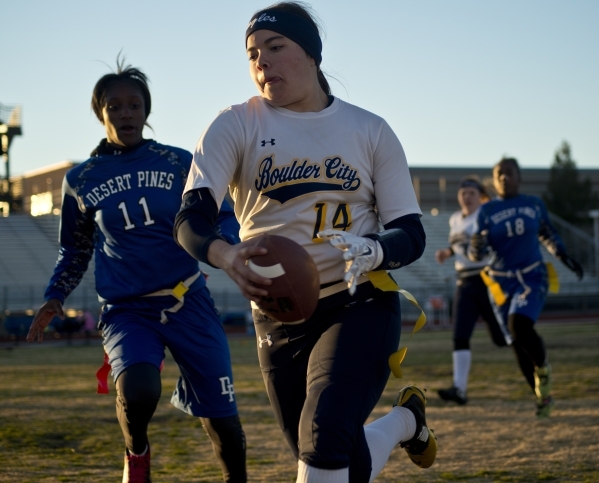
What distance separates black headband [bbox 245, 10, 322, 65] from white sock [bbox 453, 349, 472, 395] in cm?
623

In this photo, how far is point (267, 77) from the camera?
145 inches

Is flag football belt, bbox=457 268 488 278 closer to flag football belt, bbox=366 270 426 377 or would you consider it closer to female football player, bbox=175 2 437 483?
female football player, bbox=175 2 437 483

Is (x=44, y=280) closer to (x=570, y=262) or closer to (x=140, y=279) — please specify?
(x=570, y=262)

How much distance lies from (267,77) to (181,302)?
64.9 inches

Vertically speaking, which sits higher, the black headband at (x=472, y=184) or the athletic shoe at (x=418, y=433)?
the black headband at (x=472, y=184)

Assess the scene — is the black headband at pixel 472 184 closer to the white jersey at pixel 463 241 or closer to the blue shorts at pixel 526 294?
the white jersey at pixel 463 241

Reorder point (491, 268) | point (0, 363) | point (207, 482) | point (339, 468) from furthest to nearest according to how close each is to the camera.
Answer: point (0, 363) → point (491, 268) → point (207, 482) → point (339, 468)

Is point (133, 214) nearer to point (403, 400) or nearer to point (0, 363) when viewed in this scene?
point (403, 400)

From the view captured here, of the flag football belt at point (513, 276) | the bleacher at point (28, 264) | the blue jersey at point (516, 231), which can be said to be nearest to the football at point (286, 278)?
the flag football belt at point (513, 276)

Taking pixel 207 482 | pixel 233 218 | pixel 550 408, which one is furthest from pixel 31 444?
pixel 550 408

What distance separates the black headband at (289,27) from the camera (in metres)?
3.68

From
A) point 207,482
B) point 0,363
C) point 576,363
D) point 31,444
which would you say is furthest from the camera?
point 0,363

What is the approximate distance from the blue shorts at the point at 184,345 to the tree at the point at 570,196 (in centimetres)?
5875

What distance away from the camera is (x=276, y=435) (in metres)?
7.65
